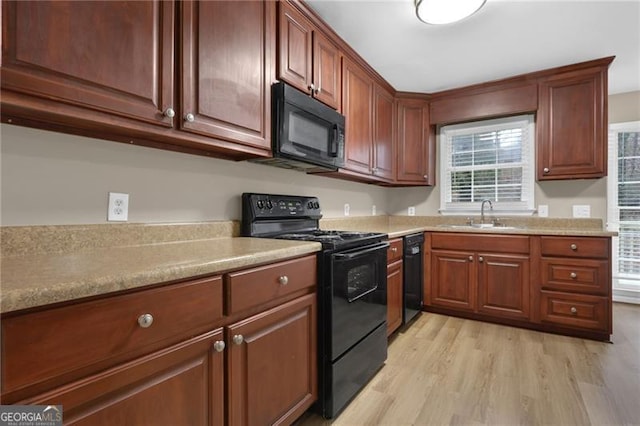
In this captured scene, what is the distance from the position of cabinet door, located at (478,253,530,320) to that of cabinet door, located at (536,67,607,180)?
0.92 metres

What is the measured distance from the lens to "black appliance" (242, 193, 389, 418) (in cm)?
150

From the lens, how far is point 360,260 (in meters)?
1.71

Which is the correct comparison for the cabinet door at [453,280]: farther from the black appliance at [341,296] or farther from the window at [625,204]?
the window at [625,204]

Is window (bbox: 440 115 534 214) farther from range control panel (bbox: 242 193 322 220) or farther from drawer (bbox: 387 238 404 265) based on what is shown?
range control panel (bbox: 242 193 322 220)

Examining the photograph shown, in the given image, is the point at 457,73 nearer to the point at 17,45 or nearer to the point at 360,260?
the point at 360,260

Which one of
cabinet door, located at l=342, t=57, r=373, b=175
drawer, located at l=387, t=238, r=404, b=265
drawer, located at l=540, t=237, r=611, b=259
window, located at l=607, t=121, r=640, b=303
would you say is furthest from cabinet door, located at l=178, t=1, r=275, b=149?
window, located at l=607, t=121, r=640, b=303

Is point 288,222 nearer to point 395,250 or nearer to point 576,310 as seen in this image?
point 395,250

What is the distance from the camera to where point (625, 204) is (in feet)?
11.4

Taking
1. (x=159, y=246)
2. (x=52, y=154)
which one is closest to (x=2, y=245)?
(x=52, y=154)

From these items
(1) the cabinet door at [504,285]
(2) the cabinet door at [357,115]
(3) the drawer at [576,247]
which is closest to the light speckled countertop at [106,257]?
(2) the cabinet door at [357,115]

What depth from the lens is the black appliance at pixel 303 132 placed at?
1.66 m

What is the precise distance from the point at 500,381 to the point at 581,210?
2.03 meters

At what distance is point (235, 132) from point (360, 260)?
929 millimetres

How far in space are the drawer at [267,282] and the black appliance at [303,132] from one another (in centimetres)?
66
